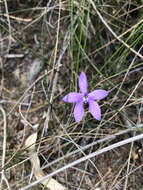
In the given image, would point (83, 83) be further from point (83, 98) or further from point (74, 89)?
point (74, 89)

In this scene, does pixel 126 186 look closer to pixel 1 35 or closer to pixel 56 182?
pixel 56 182

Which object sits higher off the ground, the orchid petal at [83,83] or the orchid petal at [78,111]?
the orchid petal at [83,83]

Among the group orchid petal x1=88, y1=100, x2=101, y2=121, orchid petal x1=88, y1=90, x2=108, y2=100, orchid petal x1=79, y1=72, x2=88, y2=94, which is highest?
orchid petal x1=79, y1=72, x2=88, y2=94

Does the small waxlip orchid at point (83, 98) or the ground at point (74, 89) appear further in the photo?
the ground at point (74, 89)

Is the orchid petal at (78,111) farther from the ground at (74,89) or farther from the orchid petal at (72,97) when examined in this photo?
the ground at (74,89)

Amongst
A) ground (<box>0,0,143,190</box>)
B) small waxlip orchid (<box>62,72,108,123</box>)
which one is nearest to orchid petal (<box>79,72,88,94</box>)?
small waxlip orchid (<box>62,72,108,123</box>)

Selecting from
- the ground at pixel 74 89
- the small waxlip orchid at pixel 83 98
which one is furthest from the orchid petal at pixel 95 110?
the ground at pixel 74 89

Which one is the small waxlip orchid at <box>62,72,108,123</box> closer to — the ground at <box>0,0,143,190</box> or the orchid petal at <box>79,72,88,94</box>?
the orchid petal at <box>79,72,88,94</box>
